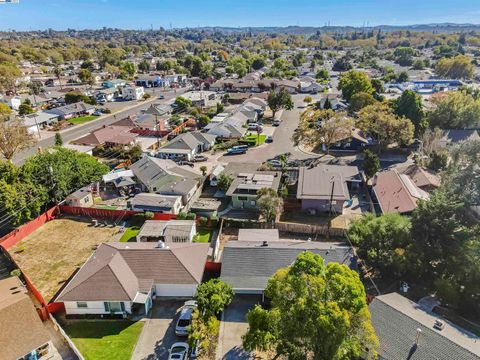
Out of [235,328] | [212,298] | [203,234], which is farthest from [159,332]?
[203,234]

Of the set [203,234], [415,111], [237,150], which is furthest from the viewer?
[415,111]

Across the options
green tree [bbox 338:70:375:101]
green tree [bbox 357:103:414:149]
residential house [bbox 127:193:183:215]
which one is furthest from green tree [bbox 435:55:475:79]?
residential house [bbox 127:193:183:215]

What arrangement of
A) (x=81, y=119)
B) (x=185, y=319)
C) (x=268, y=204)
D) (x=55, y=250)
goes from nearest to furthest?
(x=185, y=319) → (x=55, y=250) → (x=268, y=204) → (x=81, y=119)

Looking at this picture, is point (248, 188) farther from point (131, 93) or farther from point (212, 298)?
point (131, 93)

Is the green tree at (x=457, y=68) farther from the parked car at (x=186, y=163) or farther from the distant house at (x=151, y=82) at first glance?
the parked car at (x=186, y=163)

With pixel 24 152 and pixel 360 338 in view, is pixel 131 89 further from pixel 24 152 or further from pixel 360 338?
pixel 360 338

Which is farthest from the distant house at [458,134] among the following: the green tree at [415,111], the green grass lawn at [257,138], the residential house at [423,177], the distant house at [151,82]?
the distant house at [151,82]
